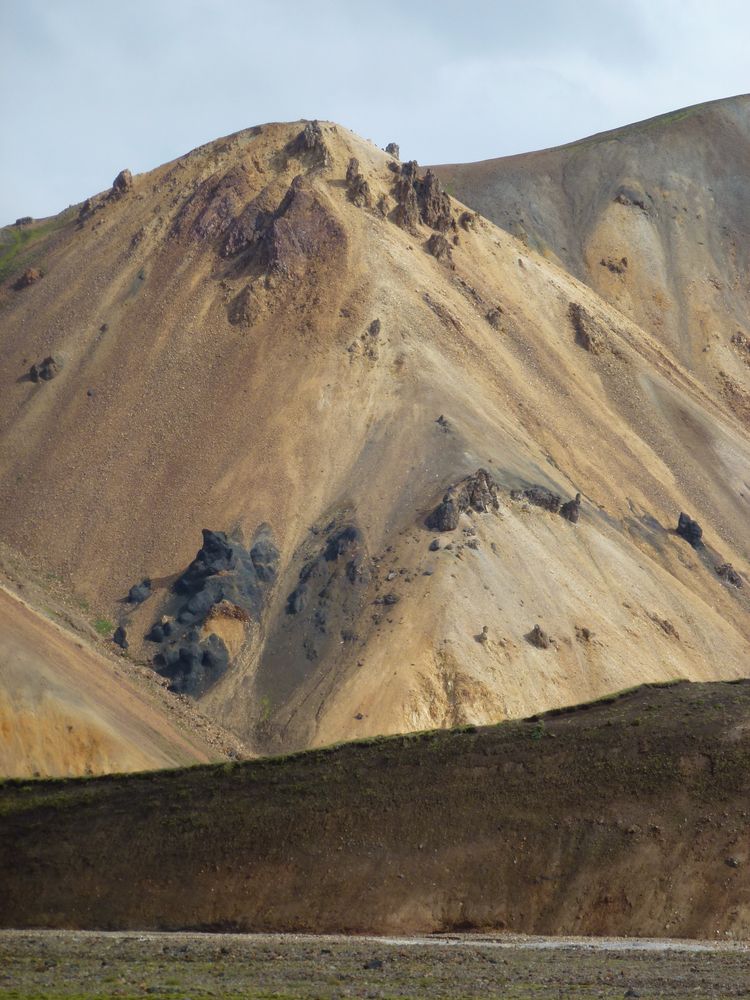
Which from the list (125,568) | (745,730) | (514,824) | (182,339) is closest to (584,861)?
→ (514,824)

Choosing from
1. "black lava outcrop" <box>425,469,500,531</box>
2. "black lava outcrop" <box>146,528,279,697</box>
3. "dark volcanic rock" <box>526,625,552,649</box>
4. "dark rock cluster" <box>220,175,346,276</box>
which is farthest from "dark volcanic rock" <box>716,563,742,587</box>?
"dark rock cluster" <box>220,175,346,276</box>

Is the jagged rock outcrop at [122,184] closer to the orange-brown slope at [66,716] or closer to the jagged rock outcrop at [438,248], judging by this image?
the jagged rock outcrop at [438,248]

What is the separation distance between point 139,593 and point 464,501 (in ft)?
58.3

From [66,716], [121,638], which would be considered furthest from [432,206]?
[66,716]

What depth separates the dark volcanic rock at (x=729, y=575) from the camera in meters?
85.6

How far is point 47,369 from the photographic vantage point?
9138 centimetres

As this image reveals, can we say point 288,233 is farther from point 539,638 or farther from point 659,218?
point 659,218

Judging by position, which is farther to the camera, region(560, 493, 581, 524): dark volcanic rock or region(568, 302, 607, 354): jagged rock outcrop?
region(568, 302, 607, 354): jagged rock outcrop

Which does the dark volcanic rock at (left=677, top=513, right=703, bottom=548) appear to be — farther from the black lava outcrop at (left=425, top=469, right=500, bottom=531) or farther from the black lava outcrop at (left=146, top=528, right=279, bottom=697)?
the black lava outcrop at (left=146, top=528, right=279, bottom=697)

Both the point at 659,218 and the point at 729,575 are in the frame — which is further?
the point at 659,218

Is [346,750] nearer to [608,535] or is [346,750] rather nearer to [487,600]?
[487,600]

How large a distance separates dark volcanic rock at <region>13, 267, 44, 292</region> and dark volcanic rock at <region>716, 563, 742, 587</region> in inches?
2053

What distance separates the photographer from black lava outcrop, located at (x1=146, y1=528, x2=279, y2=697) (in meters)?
70.0

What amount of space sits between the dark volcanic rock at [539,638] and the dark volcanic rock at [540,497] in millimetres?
9911
